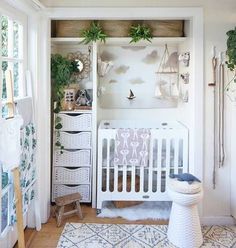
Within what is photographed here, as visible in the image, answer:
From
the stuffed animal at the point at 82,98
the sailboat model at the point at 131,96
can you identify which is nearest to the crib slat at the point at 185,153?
the sailboat model at the point at 131,96

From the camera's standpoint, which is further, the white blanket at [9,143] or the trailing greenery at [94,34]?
the trailing greenery at [94,34]

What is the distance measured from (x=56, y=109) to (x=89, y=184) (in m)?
0.93

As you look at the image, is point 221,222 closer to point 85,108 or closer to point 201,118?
point 201,118

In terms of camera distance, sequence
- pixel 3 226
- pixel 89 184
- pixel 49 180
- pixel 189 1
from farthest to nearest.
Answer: pixel 89 184 < pixel 49 180 < pixel 189 1 < pixel 3 226

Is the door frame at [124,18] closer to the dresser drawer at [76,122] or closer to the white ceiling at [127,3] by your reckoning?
the white ceiling at [127,3]

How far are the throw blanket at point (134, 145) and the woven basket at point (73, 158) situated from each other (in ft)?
1.42

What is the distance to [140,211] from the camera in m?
3.51

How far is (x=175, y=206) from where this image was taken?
9.30ft

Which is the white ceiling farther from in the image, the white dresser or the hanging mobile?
the white dresser

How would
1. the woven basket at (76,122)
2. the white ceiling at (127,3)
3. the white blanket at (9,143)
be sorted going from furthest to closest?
the woven basket at (76,122)
the white ceiling at (127,3)
the white blanket at (9,143)

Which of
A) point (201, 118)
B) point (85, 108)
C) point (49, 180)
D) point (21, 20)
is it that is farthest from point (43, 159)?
point (201, 118)

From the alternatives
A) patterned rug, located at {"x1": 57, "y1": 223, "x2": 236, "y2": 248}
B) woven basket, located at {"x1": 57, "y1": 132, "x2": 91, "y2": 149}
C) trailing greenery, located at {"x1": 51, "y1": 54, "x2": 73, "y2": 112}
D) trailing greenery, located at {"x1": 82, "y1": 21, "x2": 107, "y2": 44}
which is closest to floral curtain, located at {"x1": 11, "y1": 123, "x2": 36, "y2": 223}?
patterned rug, located at {"x1": 57, "y1": 223, "x2": 236, "y2": 248}

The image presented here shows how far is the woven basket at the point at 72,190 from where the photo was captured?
3.61 meters

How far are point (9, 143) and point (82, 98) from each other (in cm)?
A: 164
